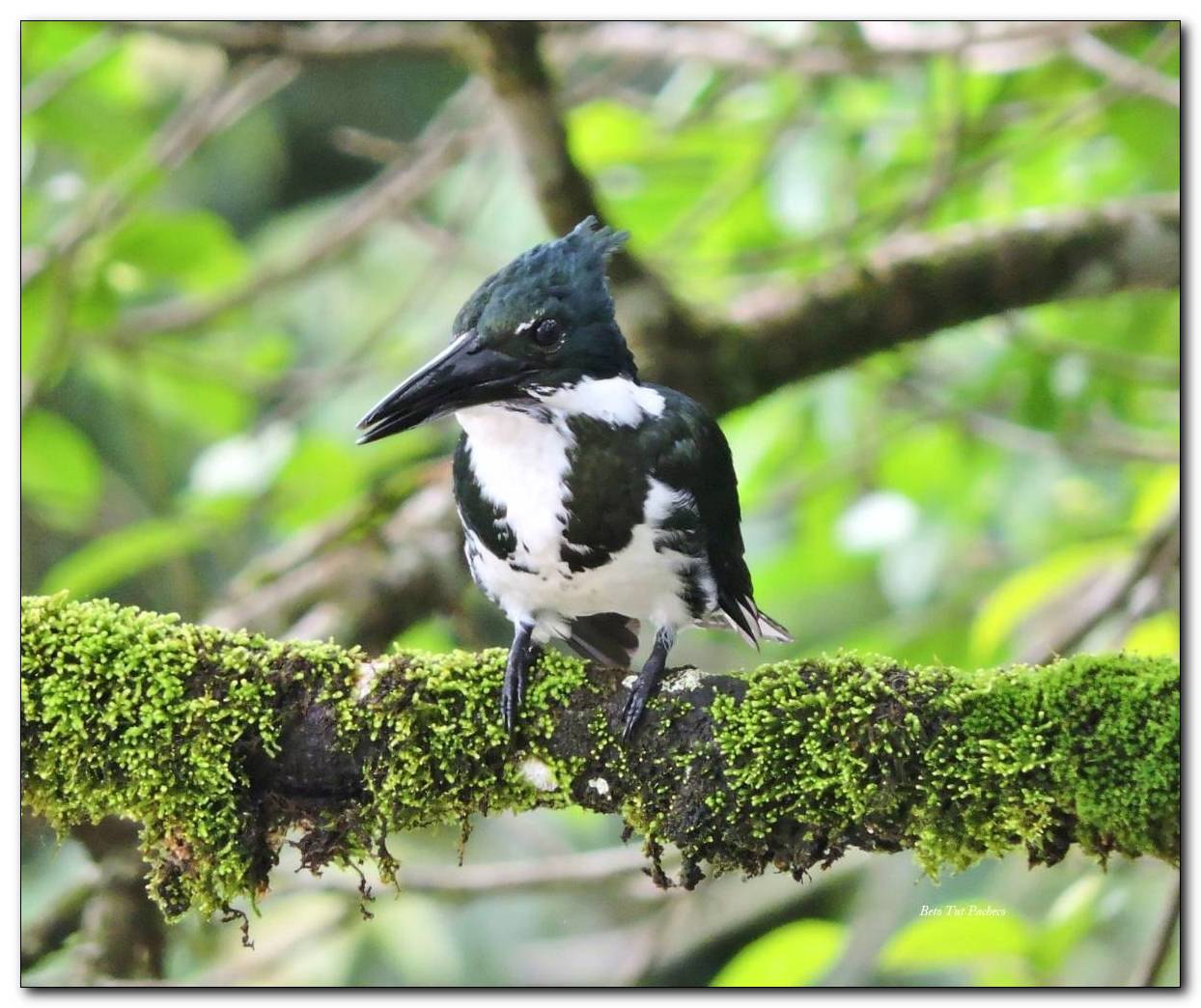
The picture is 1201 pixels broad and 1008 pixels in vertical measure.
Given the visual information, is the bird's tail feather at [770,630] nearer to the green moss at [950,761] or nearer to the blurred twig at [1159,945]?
the green moss at [950,761]

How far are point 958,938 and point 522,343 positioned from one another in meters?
1.25

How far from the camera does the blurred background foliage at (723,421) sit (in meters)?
2.60

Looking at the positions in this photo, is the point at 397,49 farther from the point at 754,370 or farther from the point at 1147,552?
the point at 1147,552

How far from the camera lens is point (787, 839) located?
1.71 metres

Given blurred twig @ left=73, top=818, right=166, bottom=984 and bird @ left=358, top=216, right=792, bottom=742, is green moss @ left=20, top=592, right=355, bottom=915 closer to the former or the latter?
bird @ left=358, top=216, right=792, bottom=742

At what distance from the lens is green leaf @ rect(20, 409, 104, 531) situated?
2564 millimetres

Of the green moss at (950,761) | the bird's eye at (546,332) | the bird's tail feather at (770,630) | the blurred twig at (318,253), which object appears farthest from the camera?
the blurred twig at (318,253)

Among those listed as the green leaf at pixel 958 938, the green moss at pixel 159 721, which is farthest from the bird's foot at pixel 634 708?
the green leaf at pixel 958 938

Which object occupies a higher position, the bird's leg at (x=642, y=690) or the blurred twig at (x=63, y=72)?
the blurred twig at (x=63, y=72)

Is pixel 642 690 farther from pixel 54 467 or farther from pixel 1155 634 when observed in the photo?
pixel 54 467

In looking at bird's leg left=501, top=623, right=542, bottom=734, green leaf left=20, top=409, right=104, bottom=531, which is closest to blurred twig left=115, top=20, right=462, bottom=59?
green leaf left=20, top=409, right=104, bottom=531

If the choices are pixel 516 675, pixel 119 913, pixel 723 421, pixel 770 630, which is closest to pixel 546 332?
pixel 516 675

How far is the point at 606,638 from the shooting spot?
7.04 feet

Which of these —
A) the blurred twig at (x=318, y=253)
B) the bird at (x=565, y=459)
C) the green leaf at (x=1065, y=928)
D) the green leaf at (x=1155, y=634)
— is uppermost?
the bird at (x=565, y=459)
